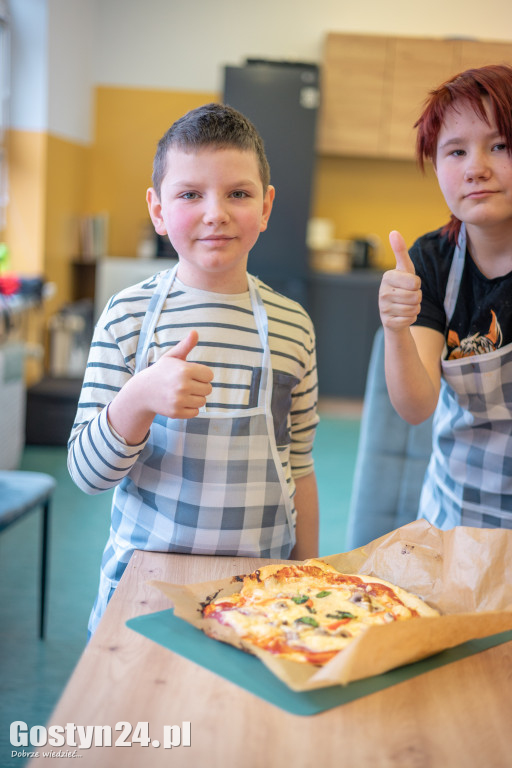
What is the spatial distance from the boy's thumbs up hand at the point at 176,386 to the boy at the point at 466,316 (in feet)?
1.02

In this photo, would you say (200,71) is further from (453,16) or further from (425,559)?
(425,559)

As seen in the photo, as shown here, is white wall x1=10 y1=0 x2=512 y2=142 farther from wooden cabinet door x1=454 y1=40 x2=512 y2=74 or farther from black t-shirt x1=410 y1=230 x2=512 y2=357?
black t-shirt x1=410 y1=230 x2=512 y2=357

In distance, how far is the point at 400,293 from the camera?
1.02 meters

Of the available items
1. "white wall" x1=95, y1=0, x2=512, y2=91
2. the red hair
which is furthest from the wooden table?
"white wall" x1=95, y1=0, x2=512, y2=91

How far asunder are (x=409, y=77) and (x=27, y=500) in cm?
434

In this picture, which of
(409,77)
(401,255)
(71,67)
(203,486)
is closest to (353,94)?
(409,77)

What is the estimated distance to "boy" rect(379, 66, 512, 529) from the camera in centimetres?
111

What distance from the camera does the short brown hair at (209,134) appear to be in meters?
1.04

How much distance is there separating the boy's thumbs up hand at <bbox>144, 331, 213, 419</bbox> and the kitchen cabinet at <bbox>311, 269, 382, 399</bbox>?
14.6 feet

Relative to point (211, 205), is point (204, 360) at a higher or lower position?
lower

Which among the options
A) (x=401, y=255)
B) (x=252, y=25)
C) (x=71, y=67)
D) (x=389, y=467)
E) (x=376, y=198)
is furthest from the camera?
(x=376, y=198)

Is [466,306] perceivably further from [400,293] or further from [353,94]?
[353,94]

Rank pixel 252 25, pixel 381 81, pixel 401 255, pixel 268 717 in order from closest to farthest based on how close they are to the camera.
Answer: pixel 268 717 → pixel 401 255 → pixel 381 81 → pixel 252 25

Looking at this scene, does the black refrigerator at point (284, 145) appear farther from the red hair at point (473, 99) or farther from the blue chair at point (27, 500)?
the red hair at point (473, 99)
